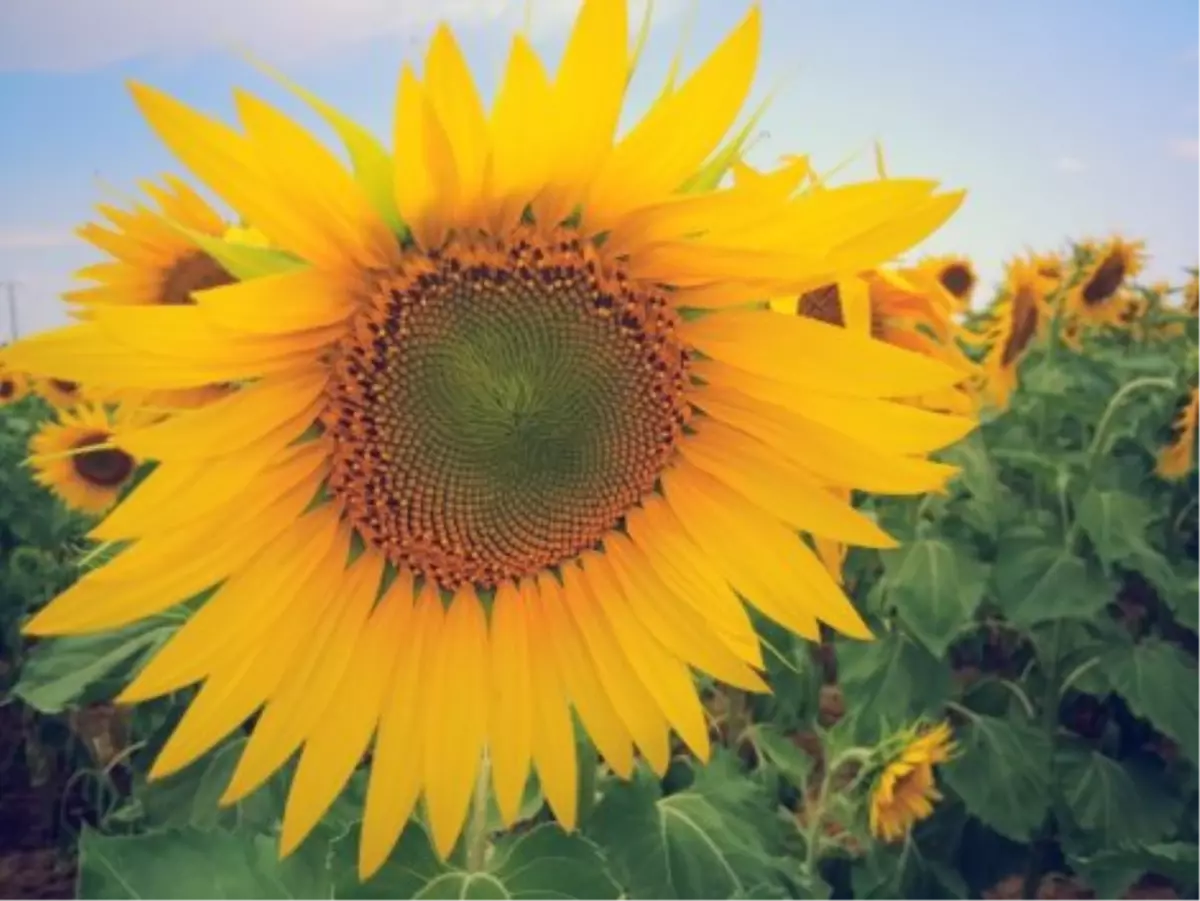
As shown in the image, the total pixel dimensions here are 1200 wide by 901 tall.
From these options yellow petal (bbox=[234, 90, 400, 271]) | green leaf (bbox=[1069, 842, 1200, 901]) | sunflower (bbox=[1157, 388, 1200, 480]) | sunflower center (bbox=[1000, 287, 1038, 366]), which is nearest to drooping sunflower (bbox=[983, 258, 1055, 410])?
sunflower center (bbox=[1000, 287, 1038, 366])

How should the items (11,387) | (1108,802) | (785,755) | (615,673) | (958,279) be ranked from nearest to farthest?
1. (615,673)
2. (785,755)
3. (1108,802)
4. (958,279)
5. (11,387)

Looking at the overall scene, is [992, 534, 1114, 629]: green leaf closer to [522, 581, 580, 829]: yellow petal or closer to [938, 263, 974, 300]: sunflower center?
[938, 263, 974, 300]: sunflower center

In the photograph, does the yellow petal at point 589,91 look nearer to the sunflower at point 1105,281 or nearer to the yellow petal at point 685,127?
the yellow petal at point 685,127

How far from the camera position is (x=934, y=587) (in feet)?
10.6

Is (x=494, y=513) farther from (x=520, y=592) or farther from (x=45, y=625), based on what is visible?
(x=45, y=625)

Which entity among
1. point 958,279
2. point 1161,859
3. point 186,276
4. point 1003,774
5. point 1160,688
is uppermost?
point 186,276

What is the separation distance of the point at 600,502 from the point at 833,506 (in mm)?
214

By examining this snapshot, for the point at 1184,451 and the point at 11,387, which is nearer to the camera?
the point at 1184,451

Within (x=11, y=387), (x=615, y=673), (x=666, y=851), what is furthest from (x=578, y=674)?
(x=11, y=387)

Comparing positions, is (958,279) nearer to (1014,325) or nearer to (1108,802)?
(1014,325)

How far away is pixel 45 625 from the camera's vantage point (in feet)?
3.24

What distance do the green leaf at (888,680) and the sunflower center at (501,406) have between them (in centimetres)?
213

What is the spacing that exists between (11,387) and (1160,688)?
4594 mm

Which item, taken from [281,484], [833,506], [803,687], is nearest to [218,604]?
[281,484]
